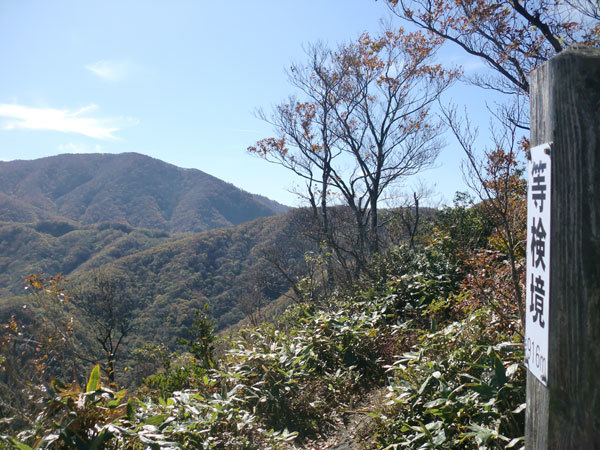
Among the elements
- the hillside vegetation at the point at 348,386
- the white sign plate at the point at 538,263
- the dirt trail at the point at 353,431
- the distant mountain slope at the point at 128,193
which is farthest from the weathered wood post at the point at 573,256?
the distant mountain slope at the point at 128,193

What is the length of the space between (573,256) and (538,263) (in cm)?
13

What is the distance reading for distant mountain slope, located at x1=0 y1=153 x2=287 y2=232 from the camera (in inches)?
4107

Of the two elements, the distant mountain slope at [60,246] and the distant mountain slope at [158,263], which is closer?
the distant mountain slope at [158,263]

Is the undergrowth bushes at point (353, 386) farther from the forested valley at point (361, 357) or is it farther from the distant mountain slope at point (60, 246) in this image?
the distant mountain slope at point (60, 246)

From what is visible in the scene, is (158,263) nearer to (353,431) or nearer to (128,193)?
(353,431)

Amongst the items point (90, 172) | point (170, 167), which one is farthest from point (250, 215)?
point (90, 172)

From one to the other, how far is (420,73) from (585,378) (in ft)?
47.5

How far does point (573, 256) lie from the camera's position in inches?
41.9

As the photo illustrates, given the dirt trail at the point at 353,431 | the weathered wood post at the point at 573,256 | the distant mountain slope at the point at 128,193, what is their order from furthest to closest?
1. the distant mountain slope at the point at 128,193
2. the dirt trail at the point at 353,431
3. the weathered wood post at the point at 573,256

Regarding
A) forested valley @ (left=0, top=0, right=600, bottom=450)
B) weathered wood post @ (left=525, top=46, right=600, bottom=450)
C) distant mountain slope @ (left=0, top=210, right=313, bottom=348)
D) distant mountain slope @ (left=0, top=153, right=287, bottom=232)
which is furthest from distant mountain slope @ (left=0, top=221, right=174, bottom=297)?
weathered wood post @ (left=525, top=46, right=600, bottom=450)

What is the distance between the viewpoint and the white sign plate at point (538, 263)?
1130mm

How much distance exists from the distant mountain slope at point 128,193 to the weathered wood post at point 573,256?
104584mm

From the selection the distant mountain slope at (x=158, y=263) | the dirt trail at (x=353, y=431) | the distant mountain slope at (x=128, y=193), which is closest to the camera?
the dirt trail at (x=353, y=431)

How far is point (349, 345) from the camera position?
14.0 ft
